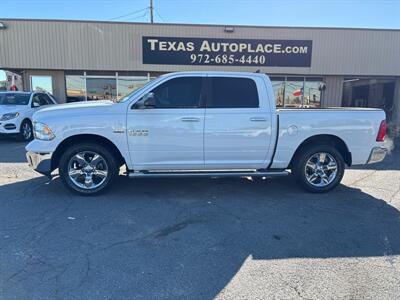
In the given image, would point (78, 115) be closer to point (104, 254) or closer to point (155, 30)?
point (104, 254)

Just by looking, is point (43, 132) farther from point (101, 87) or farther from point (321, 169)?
point (101, 87)

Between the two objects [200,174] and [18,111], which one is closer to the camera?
[200,174]

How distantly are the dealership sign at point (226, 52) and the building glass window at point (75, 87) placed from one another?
10.7 ft

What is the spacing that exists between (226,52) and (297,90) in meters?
4.15

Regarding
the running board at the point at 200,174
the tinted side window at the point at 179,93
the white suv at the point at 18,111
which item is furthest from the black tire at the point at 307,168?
the white suv at the point at 18,111

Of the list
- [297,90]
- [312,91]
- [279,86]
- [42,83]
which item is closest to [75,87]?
[42,83]

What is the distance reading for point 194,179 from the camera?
6.42 m

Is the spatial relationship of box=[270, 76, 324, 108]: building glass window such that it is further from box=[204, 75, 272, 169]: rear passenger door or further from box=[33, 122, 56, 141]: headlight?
box=[33, 122, 56, 141]: headlight

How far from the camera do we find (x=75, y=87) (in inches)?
601

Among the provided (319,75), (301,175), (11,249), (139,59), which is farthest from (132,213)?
(319,75)

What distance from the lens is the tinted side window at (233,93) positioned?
5.32 metres

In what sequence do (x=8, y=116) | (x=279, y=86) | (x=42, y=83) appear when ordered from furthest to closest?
(x=279, y=86) < (x=42, y=83) < (x=8, y=116)

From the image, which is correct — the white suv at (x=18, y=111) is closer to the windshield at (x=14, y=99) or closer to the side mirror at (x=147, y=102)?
the windshield at (x=14, y=99)

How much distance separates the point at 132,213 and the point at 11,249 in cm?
157
